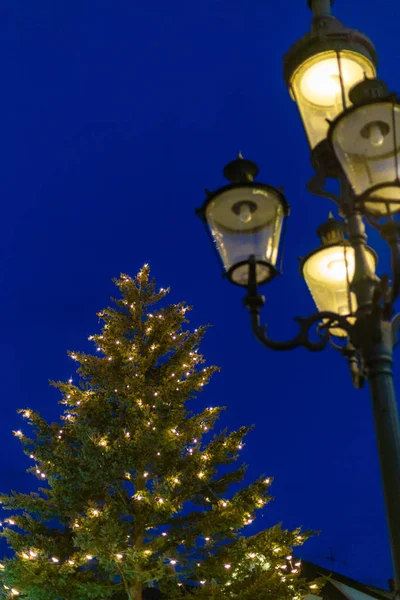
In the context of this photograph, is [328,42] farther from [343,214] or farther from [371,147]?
[371,147]

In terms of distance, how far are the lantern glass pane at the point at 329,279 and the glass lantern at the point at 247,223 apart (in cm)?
126

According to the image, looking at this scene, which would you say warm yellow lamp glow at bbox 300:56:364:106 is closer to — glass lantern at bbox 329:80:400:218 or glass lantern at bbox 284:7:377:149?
glass lantern at bbox 284:7:377:149

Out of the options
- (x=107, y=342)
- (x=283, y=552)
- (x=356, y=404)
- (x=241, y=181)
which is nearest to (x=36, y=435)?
(x=107, y=342)

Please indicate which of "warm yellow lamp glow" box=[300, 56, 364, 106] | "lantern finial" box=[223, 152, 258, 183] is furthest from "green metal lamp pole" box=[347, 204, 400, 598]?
"warm yellow lamp glow" box=[300, 56, 364, 106]

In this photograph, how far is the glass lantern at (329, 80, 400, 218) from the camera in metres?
3.55

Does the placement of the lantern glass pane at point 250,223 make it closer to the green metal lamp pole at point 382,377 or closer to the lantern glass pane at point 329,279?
the green metal lamp pole at point 382,377

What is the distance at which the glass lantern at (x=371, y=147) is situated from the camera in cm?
355

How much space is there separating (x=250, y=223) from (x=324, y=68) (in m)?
1.51

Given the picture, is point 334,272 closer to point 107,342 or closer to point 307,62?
point 307,62

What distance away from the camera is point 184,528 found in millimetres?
11500

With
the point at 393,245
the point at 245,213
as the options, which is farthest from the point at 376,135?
the point at 245,213

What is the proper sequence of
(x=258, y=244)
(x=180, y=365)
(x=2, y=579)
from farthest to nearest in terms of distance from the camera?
(x=180, y=365) < (x=2, y=579) < (x=258, y=244)

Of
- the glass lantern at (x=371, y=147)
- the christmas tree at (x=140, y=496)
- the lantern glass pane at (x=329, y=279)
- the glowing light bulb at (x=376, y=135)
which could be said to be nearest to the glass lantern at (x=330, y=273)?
the lantern glass pane at (x=329, y=279)

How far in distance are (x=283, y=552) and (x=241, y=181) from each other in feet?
28.9
